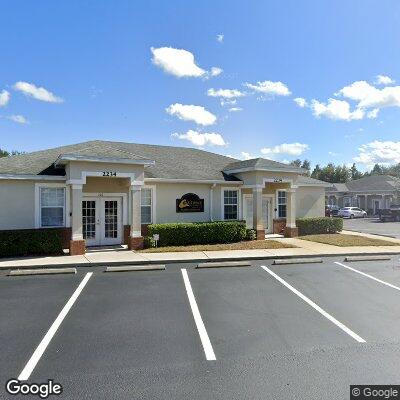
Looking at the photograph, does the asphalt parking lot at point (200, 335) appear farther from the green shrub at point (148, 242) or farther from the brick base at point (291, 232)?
the brick base at point (291, 232)

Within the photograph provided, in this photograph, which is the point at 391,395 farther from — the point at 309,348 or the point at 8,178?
the point at 8,178

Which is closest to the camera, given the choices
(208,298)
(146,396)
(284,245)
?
(146,396)

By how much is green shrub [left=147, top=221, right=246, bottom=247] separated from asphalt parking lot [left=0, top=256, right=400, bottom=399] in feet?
19.2

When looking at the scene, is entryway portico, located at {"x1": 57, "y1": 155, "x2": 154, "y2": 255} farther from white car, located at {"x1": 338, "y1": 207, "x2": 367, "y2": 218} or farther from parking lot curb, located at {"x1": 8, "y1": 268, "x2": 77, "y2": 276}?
white car, located at {"x1": 338, "y1": 207, "x2": 367, "y2": 218}

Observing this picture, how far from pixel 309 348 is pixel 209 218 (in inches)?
529

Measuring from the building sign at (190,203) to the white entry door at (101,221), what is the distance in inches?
119

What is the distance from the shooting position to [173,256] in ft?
44.4


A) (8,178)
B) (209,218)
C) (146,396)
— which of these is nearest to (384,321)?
(146,396)

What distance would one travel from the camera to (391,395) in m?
4.22

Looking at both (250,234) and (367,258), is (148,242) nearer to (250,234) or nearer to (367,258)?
(250,234)

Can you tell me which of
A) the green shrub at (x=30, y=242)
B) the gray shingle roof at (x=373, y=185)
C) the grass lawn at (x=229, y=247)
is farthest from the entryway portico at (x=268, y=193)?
the gray shingle roof at (x=373, y=185)

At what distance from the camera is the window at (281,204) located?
2188 centimetres

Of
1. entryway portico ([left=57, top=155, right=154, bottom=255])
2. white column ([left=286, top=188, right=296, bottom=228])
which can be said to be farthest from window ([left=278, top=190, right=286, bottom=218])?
entryway portico ([left=57, top=155, right=154, bottom=255])

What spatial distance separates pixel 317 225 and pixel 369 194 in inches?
1283
